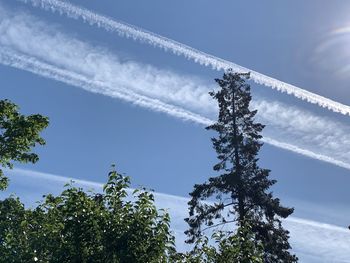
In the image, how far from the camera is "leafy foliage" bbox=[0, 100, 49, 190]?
24062 millimetres

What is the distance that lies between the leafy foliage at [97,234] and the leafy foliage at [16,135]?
12.6 meters

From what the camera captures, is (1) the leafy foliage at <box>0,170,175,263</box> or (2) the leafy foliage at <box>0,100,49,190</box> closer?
(1) the leafy foliage at <box>0,170,175,263</box>

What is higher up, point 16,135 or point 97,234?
point 16,135

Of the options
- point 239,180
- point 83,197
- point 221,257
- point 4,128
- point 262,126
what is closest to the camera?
point 83,197

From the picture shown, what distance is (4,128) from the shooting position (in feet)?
79.4

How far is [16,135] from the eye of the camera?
953 inches

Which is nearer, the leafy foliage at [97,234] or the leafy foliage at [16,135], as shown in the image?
the leafy foliage at [97,234]

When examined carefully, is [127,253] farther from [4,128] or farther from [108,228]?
[4,128]

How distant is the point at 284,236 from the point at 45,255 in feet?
83.9

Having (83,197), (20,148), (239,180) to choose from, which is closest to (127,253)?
(83,197)

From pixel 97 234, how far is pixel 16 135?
14.8 metres

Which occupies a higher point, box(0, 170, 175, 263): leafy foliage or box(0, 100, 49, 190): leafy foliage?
box(0, 100, 49, 190): leafy foliage

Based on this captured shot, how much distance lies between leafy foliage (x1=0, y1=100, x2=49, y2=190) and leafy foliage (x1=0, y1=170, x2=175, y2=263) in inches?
497

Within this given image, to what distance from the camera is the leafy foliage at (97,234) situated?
10602mm
